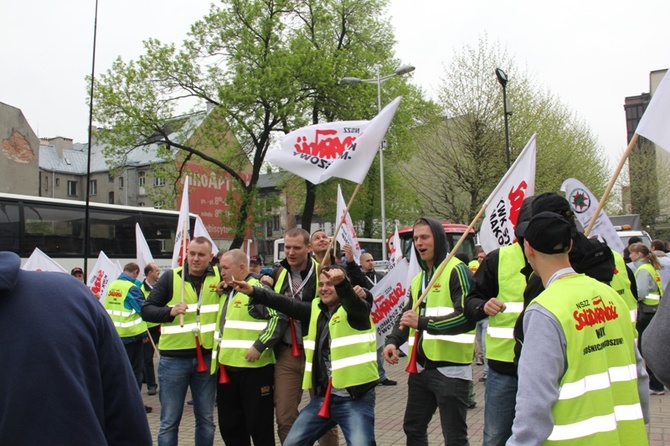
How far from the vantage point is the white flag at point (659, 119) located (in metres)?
3.32

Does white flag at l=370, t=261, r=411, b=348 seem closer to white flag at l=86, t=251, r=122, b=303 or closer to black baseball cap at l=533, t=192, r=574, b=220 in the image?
black baseball cap at l=533, t=192, r=574, b=220

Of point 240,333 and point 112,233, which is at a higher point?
point 112,233

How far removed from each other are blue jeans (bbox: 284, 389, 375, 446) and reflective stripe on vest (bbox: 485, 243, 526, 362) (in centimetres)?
94

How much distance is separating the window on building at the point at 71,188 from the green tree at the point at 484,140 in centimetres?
4801

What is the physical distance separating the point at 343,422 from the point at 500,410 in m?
1.07

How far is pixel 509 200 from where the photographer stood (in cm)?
536

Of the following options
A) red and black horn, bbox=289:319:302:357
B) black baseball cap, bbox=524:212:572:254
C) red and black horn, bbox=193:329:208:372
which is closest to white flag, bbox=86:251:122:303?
red and black horn, bbox=193:329:208:372

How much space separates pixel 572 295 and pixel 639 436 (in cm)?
62

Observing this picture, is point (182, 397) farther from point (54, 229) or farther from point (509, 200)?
point (54, 229)

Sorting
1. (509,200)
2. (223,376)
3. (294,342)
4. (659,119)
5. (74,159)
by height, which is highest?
(74,159)

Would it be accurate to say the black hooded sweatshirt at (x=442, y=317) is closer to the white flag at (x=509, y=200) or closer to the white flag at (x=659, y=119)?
the white flag at (x=509, y=200)

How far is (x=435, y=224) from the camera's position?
4.90 metres

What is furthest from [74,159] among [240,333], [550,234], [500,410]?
[550,234]

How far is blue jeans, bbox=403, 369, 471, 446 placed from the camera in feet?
14.2
